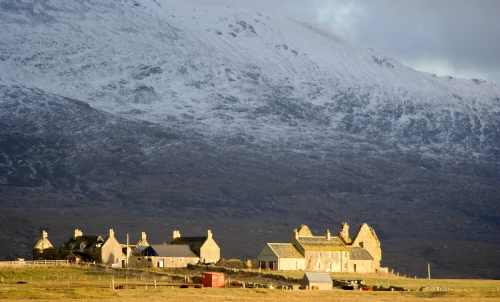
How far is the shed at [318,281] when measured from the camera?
9460cm

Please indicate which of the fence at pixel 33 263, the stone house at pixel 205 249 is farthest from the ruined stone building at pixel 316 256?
the fence at pixel 33 263

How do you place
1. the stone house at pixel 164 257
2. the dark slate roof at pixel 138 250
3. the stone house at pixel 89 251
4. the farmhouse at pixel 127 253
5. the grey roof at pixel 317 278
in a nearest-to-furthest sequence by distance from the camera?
the grey roof at pixel 317 278, the stone house at pixel 89 251, the farmhouse at pixel 127 253, the stone house at pixel 164 257, the dark slate roof at pixel 138 250

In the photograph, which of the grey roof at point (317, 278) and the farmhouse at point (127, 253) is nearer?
the grey roof at point (317, 278)

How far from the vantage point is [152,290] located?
281ft

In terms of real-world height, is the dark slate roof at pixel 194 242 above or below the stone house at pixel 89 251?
above

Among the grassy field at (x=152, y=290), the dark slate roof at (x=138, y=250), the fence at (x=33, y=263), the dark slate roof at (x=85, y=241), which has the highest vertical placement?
the dark slate roof at (x=85, y=241)

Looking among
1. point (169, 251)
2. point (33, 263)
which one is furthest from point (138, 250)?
point (33, 263)

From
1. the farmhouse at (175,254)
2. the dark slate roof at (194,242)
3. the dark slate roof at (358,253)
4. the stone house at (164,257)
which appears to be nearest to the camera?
the stone house at (164,257)

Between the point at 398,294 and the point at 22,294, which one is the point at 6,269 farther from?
the point at 398,294

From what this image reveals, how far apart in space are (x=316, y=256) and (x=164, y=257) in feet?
62.5

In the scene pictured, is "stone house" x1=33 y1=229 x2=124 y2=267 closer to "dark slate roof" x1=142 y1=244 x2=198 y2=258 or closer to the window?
"dark slate roof" x1=142 y1=244 x2=198 y2=258

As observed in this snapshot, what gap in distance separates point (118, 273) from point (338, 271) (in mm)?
29607

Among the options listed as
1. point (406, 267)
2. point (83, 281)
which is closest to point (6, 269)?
point (83, 281)

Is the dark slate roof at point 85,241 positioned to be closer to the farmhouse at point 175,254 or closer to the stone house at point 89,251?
the stone house at point 89,251
